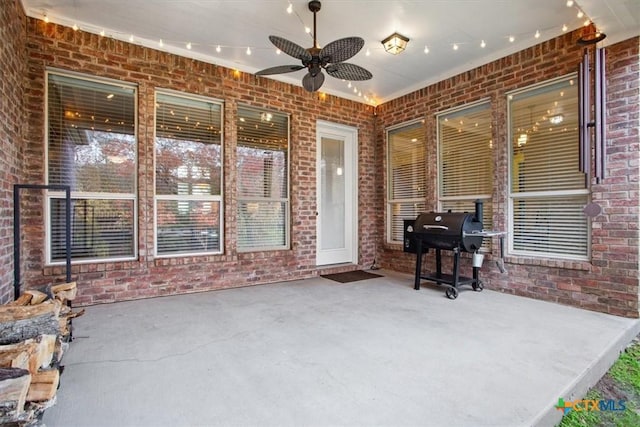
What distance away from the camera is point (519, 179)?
13.7 ft

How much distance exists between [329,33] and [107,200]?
330cm

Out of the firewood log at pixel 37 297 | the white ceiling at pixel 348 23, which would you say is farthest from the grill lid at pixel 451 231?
the firewood log at pixel 37 297

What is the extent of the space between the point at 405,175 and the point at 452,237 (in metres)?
1.89

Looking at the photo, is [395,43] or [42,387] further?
[395,43]

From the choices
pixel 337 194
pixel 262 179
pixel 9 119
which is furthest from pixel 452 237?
pixel 9 119

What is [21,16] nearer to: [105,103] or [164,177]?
[105,103]

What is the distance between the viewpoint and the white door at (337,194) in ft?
18.6

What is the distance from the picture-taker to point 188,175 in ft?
14.1

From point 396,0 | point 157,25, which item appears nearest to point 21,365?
point 157,25

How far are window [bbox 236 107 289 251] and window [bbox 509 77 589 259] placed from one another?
3225 mm

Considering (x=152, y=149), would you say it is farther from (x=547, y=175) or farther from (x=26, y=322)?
(x=547, y=175)

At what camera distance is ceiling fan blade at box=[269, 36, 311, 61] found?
9.20 ft

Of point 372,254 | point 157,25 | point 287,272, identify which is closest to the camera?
point 157,25

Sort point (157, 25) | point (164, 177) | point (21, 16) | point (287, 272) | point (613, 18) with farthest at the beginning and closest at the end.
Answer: point (287, 272) → point (164, 177) → point (157, 25) → point (21, 16) → point (613, 18)
